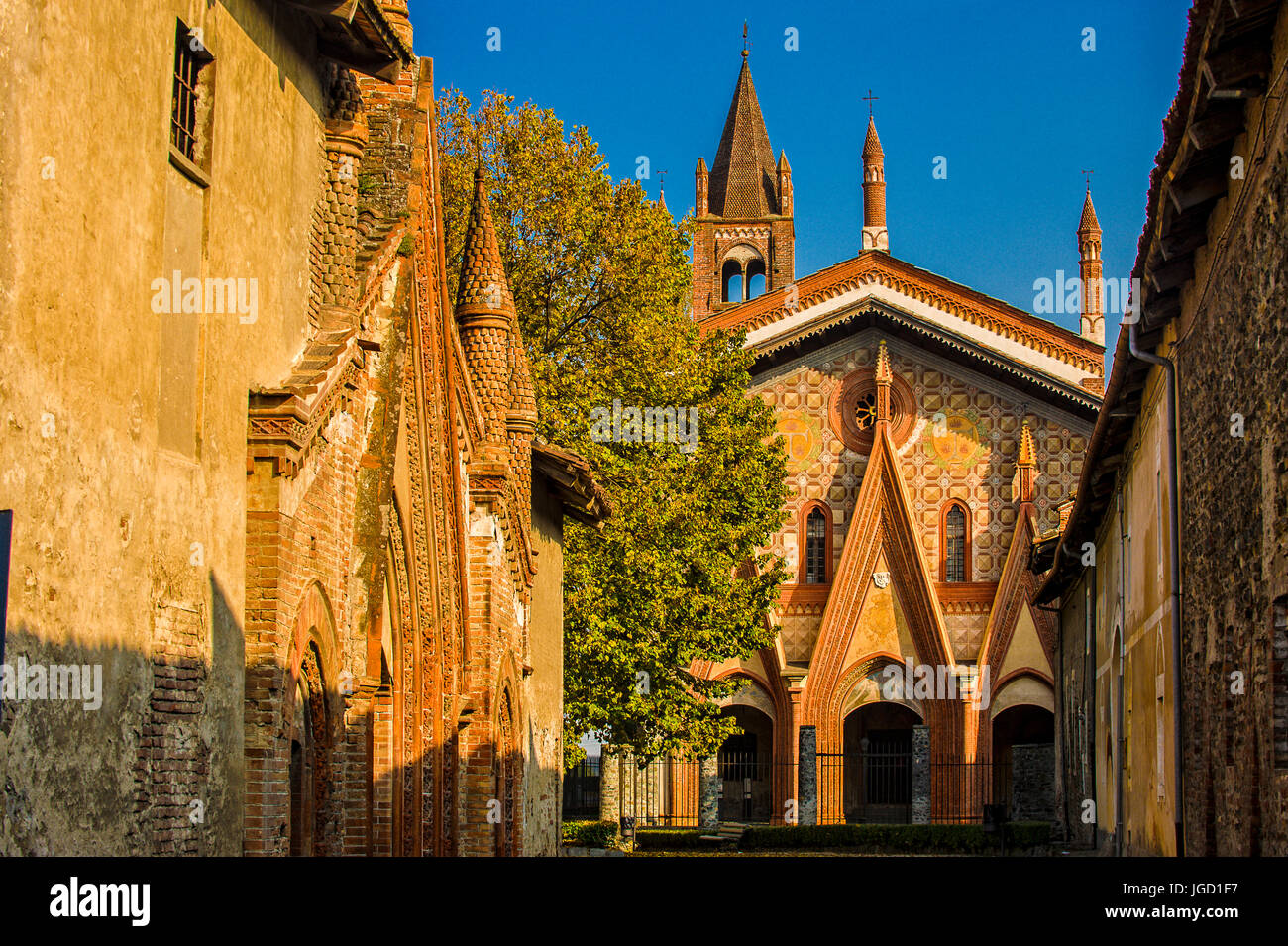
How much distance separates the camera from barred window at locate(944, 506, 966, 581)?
43.9 meters

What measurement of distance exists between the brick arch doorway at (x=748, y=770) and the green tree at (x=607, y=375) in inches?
581

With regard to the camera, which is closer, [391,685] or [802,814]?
[391,685]

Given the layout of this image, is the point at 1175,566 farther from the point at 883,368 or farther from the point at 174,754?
the point at 883,368

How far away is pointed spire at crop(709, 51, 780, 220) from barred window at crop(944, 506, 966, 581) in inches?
755

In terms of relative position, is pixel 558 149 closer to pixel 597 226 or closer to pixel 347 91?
pixel 597 226

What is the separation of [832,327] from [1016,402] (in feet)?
17.5

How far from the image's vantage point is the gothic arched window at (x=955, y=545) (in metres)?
43.9

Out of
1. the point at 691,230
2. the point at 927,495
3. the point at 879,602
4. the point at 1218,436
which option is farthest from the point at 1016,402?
the point at 1218,436

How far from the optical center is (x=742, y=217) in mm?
60125

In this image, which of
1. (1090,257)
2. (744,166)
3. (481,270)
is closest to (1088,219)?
(1090,257)

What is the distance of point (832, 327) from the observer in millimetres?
45375

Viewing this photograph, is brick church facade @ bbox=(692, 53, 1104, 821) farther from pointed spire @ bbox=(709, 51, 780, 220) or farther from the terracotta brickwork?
pointed spire @ bbox=(709, 51, 780, 220)

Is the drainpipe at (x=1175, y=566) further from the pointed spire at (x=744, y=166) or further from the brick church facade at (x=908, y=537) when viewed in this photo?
the pointed spire at (x=744, y=166)

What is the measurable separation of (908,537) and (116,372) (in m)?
36.3
